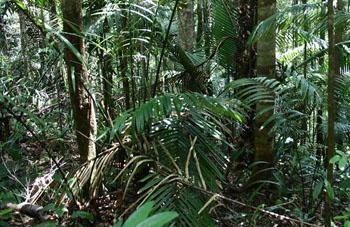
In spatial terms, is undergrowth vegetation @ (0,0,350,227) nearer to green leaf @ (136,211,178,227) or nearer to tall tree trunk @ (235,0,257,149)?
tall tree trunk @ (235,0,257,149)

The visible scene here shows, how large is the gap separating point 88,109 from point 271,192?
68.8 inches

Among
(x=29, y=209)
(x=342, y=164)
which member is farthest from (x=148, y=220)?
(x=29, y=209)

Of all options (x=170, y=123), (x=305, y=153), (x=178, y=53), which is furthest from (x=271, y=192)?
(x=178, y=53)

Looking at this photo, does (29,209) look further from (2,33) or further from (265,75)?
(2,33)

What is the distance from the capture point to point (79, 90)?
2453 mm

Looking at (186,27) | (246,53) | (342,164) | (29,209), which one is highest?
(186,27)

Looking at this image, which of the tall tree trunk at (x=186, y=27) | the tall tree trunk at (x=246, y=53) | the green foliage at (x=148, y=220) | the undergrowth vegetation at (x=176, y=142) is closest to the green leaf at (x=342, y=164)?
the undergrowth vegetation at (x=176, y=142)

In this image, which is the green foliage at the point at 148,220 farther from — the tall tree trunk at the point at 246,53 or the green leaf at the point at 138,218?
the tall tree trunk at the point at 246,53

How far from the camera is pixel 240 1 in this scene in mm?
3760

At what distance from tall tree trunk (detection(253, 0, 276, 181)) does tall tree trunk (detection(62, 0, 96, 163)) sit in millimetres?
1441

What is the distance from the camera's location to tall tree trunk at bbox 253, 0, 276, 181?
9.75ft

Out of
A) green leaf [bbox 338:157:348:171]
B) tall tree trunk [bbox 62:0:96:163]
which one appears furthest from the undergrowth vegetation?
green leaf [bbox 338:157:348:171]

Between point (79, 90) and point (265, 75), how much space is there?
1594mm

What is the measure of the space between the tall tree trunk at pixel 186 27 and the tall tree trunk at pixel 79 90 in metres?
1.76
